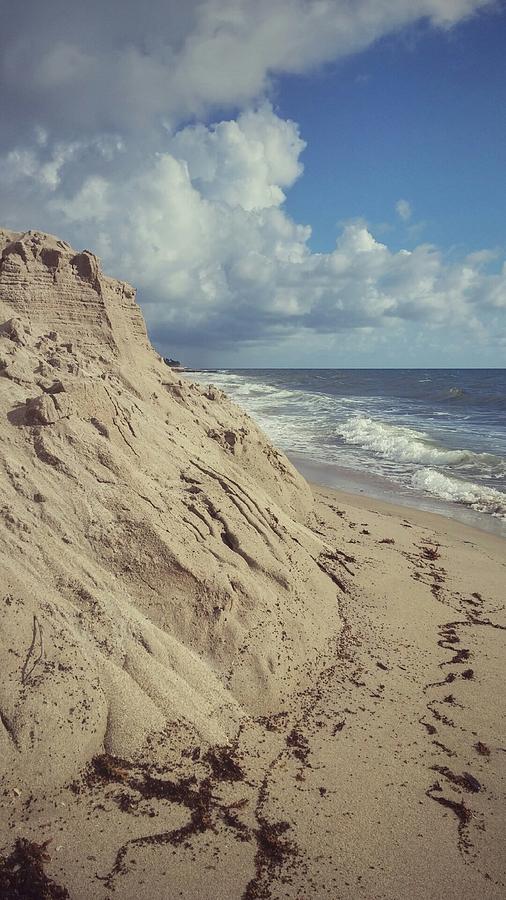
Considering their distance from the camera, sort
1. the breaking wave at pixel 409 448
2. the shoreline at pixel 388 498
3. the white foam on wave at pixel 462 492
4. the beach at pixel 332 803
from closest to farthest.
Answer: the beach at pixel 332 803, the shoreline at pixel 388 498, the white foam on wave at pixel 462 492, the breaking wave at pixel 409 448

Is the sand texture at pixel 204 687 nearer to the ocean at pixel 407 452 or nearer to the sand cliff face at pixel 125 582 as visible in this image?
the sand cliff face at pixel 125 582

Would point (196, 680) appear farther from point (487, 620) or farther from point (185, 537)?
point (487, 620)

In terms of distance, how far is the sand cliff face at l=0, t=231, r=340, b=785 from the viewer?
367 cm

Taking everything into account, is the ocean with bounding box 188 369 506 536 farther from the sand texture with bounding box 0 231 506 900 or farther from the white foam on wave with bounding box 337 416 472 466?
the sand texture with bounding box 0 231 506 900

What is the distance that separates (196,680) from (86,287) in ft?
22.9

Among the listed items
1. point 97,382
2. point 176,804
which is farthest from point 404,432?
point 176,804

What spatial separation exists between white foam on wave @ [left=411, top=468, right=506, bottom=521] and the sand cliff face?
24.2 feet

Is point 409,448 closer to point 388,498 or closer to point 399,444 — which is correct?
point 399,444

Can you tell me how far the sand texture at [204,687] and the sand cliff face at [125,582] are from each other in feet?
0.06

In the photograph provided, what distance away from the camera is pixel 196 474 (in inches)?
245

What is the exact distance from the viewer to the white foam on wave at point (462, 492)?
1280 cm

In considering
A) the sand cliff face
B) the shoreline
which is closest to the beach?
the sand cliff face

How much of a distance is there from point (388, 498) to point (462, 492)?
2.12 m

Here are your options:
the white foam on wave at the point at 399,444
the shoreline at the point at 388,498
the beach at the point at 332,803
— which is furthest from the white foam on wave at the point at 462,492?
the beach at the point at 332,803
